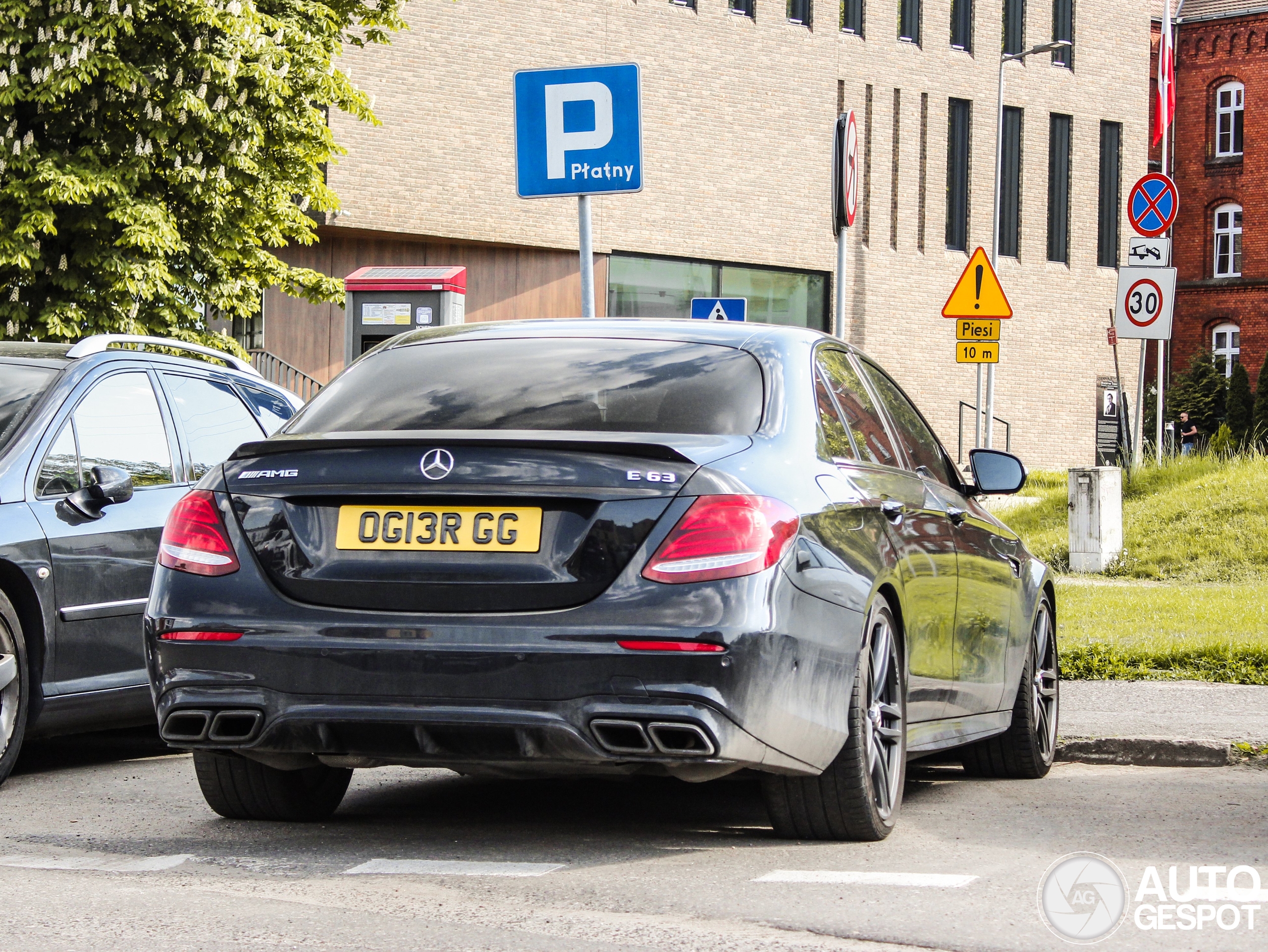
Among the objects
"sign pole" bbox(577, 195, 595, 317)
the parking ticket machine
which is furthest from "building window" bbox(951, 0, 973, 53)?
"sign pole" bbox(577, 195, 595, 317)

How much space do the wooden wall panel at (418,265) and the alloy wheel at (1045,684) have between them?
66.6ft

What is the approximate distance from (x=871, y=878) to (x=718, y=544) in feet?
3.16

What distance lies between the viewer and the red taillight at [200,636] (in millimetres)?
4863

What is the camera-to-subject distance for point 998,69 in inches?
1549

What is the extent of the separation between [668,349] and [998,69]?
117 ft

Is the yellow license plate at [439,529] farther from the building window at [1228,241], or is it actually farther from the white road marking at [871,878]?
the building window at [1228,241]

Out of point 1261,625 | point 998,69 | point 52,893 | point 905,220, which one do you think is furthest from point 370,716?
point 998,69

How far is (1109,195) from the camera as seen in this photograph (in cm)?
4156

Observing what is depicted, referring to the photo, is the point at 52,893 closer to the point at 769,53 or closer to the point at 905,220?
the point at 769,53

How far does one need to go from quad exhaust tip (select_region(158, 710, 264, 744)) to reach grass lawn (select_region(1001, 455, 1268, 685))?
599 centimetres

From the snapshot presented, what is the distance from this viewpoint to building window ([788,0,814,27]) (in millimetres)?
34844

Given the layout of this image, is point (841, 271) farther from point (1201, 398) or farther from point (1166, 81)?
point (1201, 398)

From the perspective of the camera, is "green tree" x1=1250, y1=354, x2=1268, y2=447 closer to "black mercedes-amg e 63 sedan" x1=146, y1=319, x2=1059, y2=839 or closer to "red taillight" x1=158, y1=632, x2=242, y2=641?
"black mercedes-amg e 63 sedan" x1=146, y1=319, x2=1059, y2=839

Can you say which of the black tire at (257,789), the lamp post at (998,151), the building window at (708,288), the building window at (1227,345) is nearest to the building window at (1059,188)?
the lamp post at (998,151)
